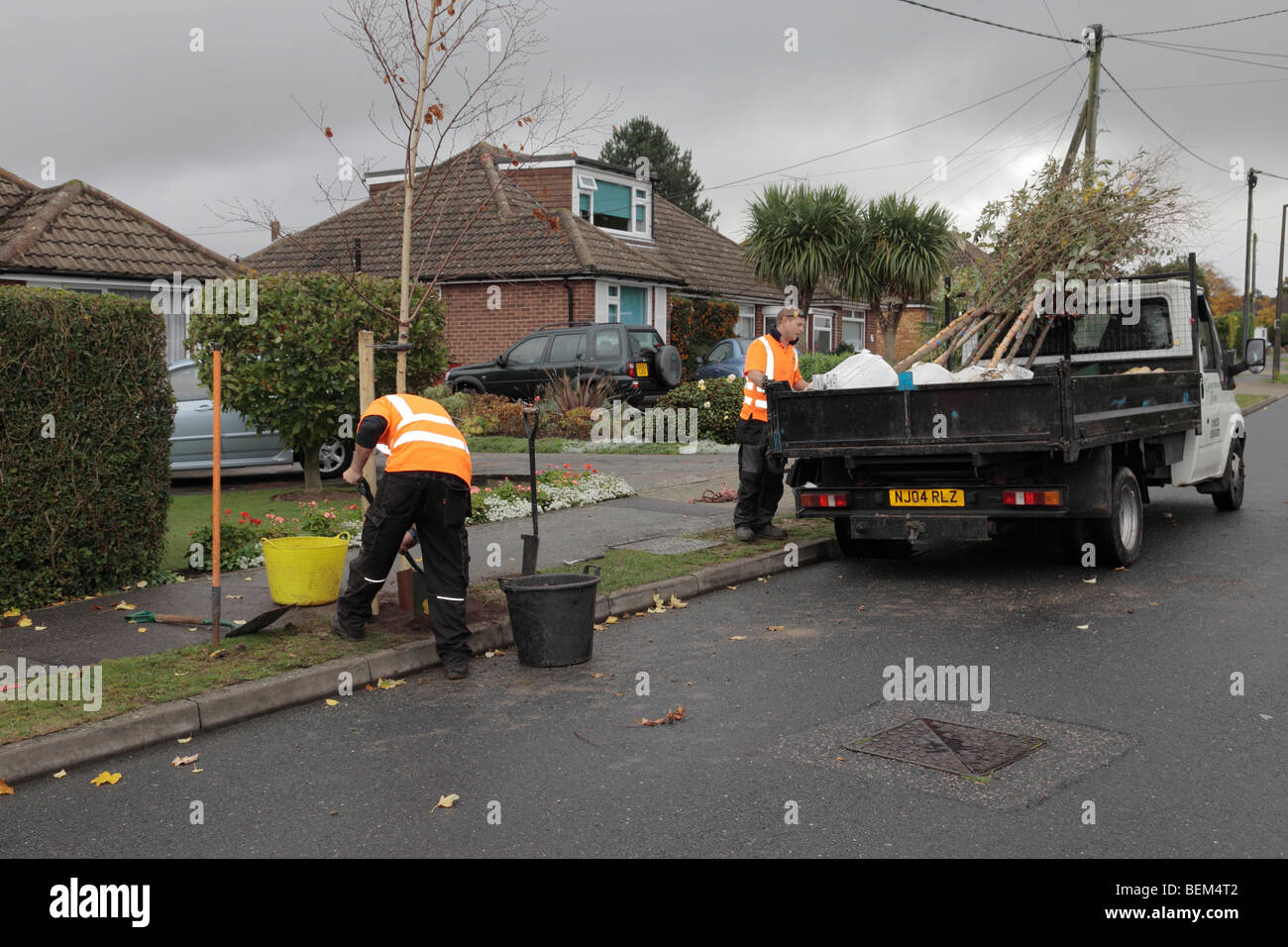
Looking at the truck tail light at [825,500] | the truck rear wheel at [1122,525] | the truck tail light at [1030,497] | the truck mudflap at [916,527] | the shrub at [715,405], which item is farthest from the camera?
the shrub at [715,405]

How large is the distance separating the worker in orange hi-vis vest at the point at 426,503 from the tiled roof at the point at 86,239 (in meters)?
11.4

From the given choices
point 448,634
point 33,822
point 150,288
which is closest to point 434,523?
point 448,634

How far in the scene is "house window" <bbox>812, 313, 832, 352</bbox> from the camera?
40.6 metres

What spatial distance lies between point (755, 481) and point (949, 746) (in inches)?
203

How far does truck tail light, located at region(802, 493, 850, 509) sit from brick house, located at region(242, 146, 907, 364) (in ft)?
53.0

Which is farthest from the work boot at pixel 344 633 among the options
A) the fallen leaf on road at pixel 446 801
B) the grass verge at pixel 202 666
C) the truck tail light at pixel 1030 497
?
the truck tail light at pixel 1030 497

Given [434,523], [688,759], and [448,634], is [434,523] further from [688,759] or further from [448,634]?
[688,759]

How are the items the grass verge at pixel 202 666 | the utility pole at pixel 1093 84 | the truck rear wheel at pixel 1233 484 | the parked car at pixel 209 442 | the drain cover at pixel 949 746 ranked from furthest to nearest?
the utility pole at pixel 1093 84 < the parked car at pixel 209 442 < the truck rear wheel at pixel 1233 484 < the grass verge at pixel 202 666 < the drain cover at pixel 949 746

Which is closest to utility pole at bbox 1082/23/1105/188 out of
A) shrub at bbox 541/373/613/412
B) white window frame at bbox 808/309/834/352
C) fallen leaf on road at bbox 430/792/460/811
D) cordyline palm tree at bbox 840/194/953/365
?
cordyline palm tree at bbox 840/194/953/365

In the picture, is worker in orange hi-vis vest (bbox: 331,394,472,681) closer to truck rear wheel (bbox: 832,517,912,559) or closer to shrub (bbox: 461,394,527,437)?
truck rear wheel (bbox: 832,517,912,559)

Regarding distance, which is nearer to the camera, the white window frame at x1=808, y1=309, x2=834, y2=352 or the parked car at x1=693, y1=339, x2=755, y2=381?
the parked car at x1=693, y1=339, x2=755, y2=381

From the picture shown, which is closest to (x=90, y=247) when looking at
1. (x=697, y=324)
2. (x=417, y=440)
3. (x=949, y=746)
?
(x=417, y=440)

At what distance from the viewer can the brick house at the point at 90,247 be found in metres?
15.8

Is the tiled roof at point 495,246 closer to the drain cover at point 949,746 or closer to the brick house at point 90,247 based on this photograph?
the brick house at point 90,247
